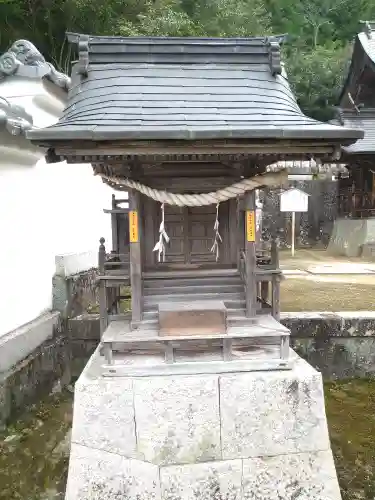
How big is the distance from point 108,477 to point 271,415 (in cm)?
182

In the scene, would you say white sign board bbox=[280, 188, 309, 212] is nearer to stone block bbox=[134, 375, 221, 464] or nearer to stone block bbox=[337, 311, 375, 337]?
stone block bbox=[337, 311, 375, 337]

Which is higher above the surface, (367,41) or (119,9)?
(119,9)

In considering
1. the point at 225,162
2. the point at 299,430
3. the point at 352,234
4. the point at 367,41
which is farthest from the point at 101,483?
the point at 367,41

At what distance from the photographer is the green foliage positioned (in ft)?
51.5

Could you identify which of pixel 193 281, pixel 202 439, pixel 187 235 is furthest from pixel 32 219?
pixel 202 439

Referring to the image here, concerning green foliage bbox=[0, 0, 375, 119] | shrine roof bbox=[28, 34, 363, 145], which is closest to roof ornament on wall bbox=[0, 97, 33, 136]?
shrine roof bbox=[28, 34, 363, 145]

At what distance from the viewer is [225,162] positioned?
4.95 meters

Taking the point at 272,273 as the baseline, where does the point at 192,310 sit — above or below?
below

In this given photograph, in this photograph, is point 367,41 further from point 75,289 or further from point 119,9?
point 75,289

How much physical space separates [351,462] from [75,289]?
570cm

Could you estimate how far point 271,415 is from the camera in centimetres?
435

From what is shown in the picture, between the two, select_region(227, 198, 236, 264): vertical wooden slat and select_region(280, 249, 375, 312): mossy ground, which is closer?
select_region(227, 198, 236, 264): vertical wooden slat

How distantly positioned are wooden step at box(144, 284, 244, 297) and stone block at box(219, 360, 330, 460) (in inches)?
48.5

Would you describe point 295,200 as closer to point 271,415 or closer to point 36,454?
point 271,415
